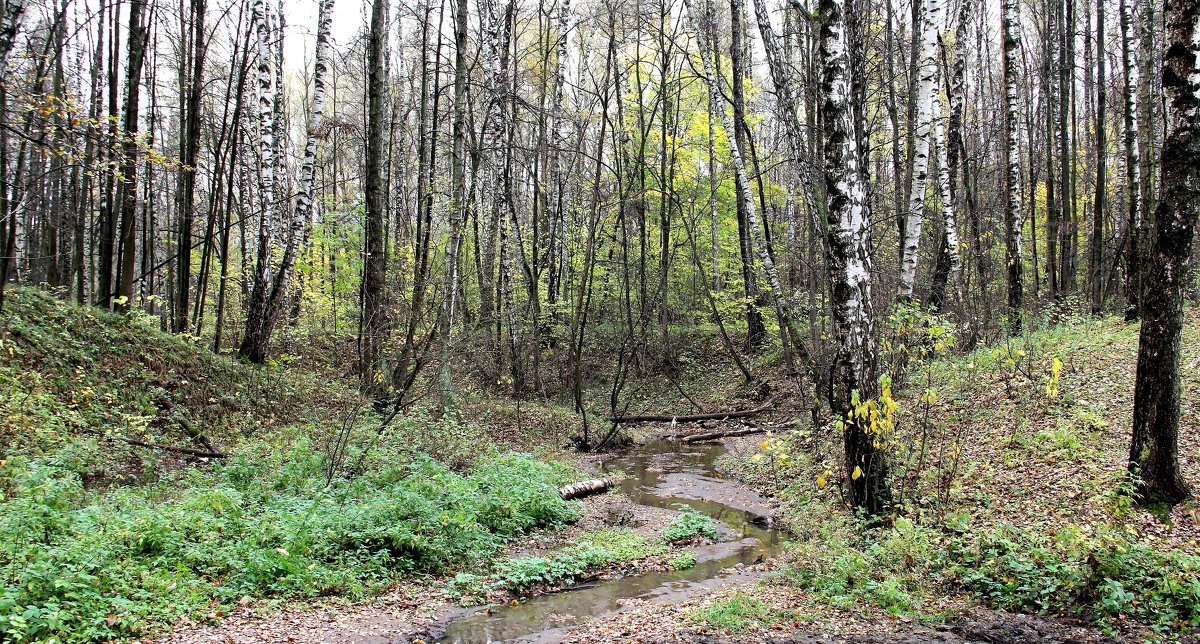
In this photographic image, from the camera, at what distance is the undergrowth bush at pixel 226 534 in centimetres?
473

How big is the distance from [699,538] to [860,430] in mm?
2643

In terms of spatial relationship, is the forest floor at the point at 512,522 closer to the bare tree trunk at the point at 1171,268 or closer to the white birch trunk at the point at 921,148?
the bare tree trunk at the point at 1171,268

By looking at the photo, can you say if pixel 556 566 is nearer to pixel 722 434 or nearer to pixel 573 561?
pixel 573 561

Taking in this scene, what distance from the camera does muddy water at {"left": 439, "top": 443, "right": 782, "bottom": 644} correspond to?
5648 millimetres

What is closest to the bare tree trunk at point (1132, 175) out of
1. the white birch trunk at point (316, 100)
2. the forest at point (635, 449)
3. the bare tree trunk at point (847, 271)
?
the forest at point (635, 449)

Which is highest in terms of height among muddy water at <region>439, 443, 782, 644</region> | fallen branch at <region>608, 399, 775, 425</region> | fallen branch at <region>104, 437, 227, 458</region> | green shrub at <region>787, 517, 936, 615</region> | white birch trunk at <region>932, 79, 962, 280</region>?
white birch trunk at <region>932, 79, 962, 280</region>

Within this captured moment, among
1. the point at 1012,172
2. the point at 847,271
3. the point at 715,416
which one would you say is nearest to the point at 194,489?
the point at 847,271

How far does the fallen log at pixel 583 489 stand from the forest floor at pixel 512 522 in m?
0.40

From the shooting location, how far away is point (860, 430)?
6992 mm

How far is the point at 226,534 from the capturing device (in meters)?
6.35

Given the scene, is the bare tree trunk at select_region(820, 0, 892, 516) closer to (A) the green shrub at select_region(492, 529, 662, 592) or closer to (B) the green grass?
(A) the green shrub at select_region(492, 529, 662, 592)

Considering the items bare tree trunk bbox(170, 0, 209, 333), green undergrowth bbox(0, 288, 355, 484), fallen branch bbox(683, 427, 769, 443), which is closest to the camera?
green undergrowth bbox(0, 288, 355, 484)

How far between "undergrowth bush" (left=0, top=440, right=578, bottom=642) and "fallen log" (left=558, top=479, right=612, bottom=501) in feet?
2.77

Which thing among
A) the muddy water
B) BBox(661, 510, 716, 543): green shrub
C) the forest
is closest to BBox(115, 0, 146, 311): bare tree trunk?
the forest
